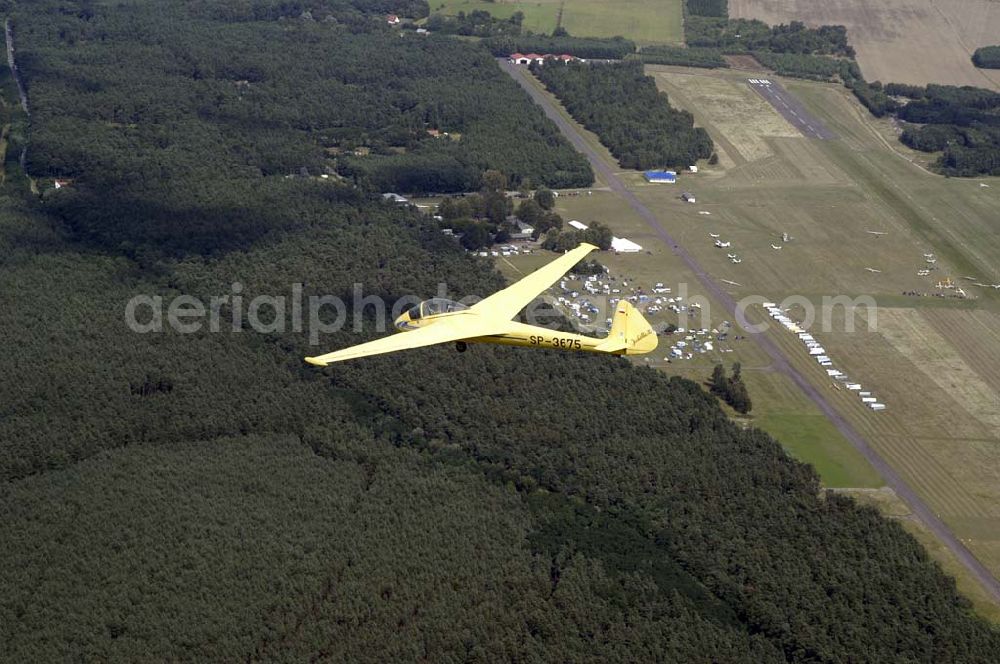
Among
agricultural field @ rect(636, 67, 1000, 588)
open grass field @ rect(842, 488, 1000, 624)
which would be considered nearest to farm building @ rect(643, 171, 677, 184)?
agricultural field @ rect(636, 67, 1000, 588)

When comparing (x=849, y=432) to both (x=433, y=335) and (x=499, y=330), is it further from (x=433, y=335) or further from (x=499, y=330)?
(x=433, y=335)

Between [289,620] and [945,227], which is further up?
[945,227]

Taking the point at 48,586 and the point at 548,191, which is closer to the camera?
the point at 48,586

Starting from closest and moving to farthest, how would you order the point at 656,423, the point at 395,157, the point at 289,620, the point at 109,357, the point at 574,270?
the point at 289,620 → the point at 656,423 → the point at 109,357 → the point at 574,270 → the point at 395,157

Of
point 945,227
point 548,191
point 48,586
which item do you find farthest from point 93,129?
point 945,227

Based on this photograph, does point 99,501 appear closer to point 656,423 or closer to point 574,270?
point 656,423

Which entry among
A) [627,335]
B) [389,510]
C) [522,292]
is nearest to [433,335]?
[522,292]
